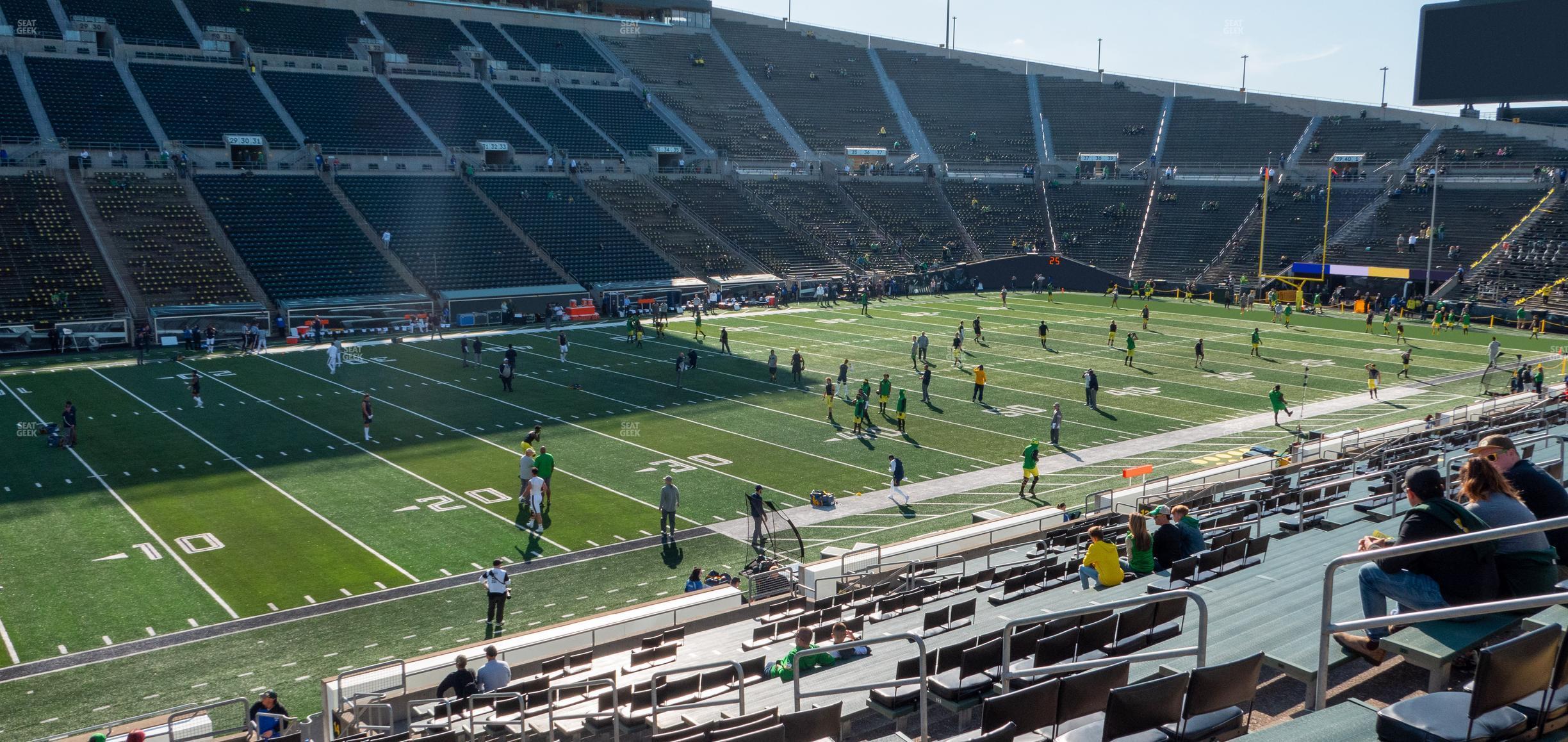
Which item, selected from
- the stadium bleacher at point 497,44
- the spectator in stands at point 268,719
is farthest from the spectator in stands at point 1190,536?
the stadium bleacher at point 497,44

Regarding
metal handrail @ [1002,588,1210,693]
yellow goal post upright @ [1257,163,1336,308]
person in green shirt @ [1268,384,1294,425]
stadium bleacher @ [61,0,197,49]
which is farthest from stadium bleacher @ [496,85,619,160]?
metal handrail @ [1002,588,1210,693]

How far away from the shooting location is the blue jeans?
212 inches

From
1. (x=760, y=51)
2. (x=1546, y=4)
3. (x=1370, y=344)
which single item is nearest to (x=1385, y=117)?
(x=1546, y=4)

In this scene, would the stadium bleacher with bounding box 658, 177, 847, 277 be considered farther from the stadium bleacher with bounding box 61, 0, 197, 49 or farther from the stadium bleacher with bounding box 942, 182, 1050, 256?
the stadium bleacher with bounding box 61, 0, 197, 49

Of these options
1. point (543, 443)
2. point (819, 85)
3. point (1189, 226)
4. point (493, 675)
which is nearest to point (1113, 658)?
point (493, 675)

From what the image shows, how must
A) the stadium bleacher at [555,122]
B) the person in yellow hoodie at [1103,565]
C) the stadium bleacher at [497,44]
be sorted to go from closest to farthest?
the person in yellow hoodie at [1103,565]
the stadium bleacher at [555,122]
the stadium bleacher at [497,44]

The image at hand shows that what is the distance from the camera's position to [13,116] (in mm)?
48469

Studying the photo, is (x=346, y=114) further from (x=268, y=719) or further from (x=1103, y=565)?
(x=1103, y=565)

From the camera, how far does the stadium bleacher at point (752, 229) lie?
59.9 meters

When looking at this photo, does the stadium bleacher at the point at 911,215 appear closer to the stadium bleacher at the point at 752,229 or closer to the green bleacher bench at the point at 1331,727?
the stadium bleacher at the point at 752,229

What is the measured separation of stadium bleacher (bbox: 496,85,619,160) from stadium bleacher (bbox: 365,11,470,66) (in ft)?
13.2

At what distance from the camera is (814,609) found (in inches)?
544

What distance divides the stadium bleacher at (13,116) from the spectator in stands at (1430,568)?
56.5m

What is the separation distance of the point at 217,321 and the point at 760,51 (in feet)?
174
